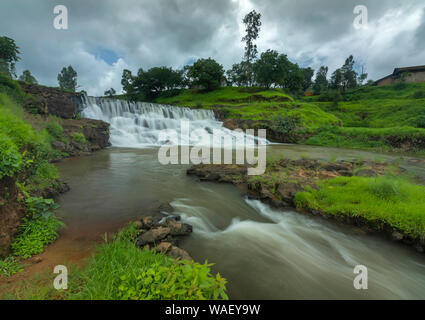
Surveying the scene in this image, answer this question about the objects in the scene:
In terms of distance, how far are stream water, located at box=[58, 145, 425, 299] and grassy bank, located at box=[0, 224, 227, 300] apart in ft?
3.49

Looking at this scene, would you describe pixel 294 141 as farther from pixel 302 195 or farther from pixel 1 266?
pixel 1 266

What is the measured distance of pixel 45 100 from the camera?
14.5 metres

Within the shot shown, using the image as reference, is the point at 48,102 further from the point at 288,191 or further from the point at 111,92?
the point at 111,92

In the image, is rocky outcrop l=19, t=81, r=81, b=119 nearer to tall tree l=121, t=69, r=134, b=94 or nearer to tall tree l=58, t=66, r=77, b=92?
tall tree l=121, t=69, r=134, b=94

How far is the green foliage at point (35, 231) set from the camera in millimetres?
2857

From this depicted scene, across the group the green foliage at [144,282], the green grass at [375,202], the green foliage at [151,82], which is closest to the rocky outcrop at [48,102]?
the green foliage at [144,282]

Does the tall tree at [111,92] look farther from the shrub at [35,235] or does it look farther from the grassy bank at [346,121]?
the shrub at [35,235]

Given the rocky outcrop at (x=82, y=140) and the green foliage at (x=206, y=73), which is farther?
the green foliage at (x=206, y=73)

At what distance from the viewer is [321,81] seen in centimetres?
7175

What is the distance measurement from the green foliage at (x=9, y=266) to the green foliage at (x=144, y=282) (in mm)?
937

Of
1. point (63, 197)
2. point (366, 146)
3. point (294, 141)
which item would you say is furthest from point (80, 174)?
point (366, 146)

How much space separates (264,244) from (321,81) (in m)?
86.4

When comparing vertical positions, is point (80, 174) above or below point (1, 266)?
above
